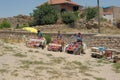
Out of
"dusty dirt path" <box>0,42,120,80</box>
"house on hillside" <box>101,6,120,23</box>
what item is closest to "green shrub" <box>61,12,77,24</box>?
"house on hillside" <box>101,6,120,23</box>

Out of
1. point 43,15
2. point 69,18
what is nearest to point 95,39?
point 69,18

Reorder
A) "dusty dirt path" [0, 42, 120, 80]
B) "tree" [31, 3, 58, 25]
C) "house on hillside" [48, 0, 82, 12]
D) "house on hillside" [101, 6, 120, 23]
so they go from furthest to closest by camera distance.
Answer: "house on hillside" [101, 6, 120, 23], "house on hillside" [48, 0, 82, 12], "tree" [31, 3, 58, 25], "dusty dirt path" [0, 42, 120, 80]

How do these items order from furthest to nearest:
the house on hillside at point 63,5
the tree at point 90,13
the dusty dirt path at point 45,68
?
the house on hillside at point 63,5 → the tree at point 90,13 → the dusty dirt path at point 45,68

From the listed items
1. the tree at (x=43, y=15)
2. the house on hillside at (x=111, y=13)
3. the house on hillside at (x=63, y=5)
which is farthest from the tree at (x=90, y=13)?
the house on hillside at (x=111, y=13)

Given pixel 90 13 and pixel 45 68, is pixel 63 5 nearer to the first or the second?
pixel 90 13

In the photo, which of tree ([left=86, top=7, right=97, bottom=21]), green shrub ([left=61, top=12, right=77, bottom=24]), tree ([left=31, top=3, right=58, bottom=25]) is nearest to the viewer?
green shrub ([left=61, top=12, right=77, bottom=24])

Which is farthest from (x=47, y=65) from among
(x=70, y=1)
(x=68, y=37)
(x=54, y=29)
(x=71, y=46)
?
(x=70, y=1)

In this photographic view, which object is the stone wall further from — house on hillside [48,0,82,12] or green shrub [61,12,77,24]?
house on hillside [48,0,82,12]

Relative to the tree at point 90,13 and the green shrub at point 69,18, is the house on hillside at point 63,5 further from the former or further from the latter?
→ the green shrub at point 69,18

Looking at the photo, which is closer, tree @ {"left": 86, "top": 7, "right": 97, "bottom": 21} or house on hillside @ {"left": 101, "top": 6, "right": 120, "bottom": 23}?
tree @ {"left": 86, "top": 7, "right": 97, "bottom": 21}

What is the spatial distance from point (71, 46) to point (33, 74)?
8.29 metres

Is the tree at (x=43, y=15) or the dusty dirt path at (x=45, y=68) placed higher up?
the tree at (x=43, y=15)

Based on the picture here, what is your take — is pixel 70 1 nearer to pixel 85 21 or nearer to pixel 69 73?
pixel 85 21

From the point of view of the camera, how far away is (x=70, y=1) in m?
Result: 56.5
